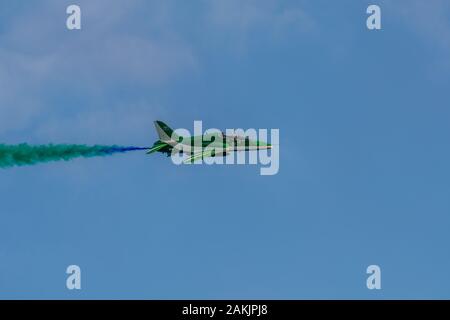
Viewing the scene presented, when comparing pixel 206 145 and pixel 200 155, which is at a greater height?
pixel 206 145

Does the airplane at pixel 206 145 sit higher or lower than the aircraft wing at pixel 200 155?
higher

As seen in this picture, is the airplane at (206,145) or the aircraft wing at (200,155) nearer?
the aircraft wing at (200,155)

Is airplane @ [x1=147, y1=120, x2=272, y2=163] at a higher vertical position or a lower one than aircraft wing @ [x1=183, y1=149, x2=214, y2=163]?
higher

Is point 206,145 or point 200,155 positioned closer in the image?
point 200,155

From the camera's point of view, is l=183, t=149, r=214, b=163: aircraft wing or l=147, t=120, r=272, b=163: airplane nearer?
l=183, t=149, r=214, b=163: aircraft wing
